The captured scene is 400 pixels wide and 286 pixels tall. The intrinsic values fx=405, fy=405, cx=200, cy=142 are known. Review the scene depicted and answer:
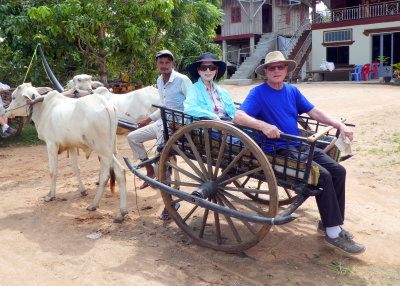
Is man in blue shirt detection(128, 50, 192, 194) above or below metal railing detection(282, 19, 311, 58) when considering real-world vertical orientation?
below

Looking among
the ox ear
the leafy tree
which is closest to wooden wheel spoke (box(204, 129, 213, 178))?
the ox ear

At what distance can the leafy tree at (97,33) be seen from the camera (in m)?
7.63

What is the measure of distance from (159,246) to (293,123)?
1732mm

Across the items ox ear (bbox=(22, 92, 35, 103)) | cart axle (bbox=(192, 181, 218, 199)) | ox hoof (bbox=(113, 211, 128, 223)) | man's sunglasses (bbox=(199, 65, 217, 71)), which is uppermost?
man's sunglasses (bbox=(199, 65, 217, 71))

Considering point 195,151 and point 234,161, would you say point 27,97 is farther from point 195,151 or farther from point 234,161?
point 234,161

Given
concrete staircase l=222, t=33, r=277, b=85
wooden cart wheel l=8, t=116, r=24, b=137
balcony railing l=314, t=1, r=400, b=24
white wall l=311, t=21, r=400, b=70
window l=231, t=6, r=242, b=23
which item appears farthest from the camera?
window l=231, t=6, r=242, b=23

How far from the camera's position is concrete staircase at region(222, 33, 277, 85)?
23781 mm

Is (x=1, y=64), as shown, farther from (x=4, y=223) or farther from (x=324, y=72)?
(x=324, y=72)

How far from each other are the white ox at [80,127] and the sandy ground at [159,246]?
16.6 inches

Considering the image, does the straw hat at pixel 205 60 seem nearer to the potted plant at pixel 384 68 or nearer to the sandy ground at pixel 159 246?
the sandy ground at pixel 159 246

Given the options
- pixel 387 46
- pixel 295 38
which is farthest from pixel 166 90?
pixel 295 38

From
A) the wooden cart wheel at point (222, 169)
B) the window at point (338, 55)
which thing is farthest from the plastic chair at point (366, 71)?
the wooden cart wheel at point (222, 169)

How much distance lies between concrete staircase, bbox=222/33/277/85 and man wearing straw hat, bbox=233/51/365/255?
19.4 metres

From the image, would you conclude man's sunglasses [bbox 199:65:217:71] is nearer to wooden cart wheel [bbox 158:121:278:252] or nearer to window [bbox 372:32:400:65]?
wooden cart wheel [bbox 158:121:278:252]
